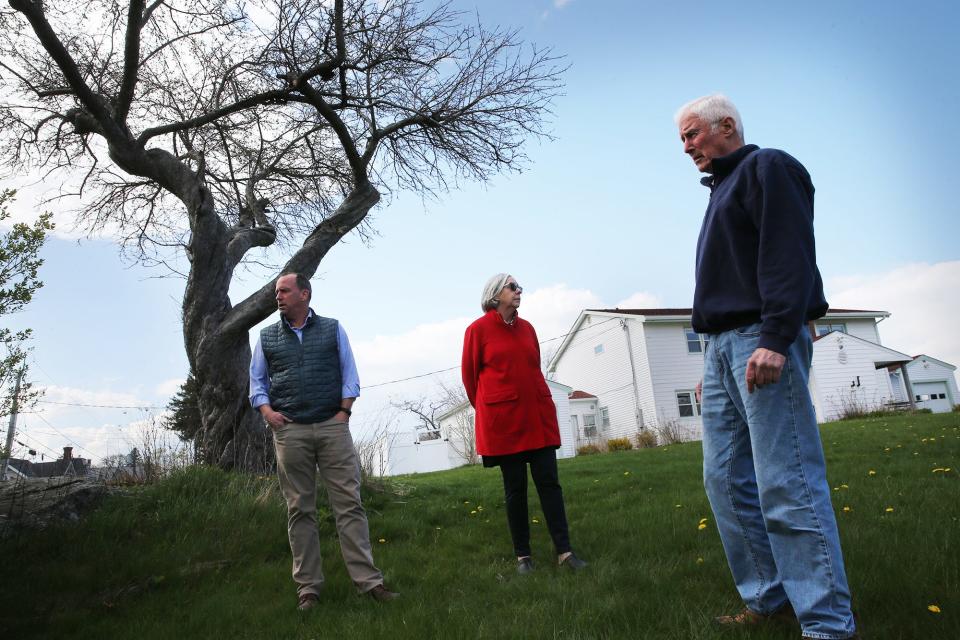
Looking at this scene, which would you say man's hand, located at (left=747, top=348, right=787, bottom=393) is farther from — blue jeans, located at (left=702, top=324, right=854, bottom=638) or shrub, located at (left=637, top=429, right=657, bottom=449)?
shrub, located at (left=637, top=429, right=657, bottom=449)

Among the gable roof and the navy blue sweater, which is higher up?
the gable roof

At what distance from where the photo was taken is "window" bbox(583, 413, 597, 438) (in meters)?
30.5

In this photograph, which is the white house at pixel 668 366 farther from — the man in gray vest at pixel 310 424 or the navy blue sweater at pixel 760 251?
the navy blue sweater at pixel 760 251

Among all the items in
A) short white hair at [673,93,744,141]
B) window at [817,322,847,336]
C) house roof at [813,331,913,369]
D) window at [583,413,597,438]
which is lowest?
window at [583,413,597,438]

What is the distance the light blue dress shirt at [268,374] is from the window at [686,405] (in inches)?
953

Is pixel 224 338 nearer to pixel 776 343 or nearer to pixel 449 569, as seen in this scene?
pixel 449 569

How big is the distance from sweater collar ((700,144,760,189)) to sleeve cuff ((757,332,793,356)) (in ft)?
2.56

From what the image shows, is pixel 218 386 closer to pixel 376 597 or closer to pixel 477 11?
pixel 376 597

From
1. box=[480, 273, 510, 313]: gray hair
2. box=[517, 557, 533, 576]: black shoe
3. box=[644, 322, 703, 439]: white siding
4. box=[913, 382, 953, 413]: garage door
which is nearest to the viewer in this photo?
box=[517, 557, 533, 576]: black shoe

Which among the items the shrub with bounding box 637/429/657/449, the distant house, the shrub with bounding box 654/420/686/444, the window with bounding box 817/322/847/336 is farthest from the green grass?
the window with bounding box 817/322/847/336

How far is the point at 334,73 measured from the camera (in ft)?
28.3

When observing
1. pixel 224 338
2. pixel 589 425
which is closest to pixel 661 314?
Answer: pixel 589 425

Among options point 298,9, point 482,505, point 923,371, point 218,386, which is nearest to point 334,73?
point 298,9

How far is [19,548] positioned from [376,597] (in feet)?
9.71
